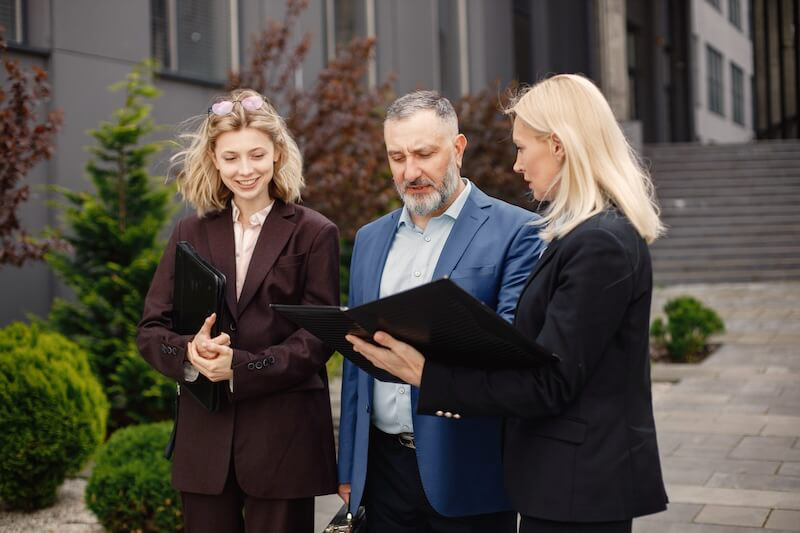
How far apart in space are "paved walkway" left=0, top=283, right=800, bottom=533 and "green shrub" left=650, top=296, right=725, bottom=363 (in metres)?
0.28

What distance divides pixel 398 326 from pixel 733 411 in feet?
23.5

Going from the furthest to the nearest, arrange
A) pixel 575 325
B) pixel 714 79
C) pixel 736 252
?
pixel 714 79, pixel 736 252, pixel 575 325

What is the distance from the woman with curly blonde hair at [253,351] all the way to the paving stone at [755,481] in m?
3.92

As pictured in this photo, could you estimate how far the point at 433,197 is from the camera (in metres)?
3.20

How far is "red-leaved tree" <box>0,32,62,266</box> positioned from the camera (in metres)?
6.18

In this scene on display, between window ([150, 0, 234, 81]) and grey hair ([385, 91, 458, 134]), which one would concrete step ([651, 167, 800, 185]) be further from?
grey hair ([385, 91, 458, 134])

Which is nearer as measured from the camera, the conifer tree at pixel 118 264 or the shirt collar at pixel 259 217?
the shirt collar at pixel 259 217

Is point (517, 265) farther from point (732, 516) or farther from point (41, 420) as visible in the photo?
point (41, 420)

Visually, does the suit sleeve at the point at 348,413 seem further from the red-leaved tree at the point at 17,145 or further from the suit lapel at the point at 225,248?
the red-leaved tree at the point at 17,145

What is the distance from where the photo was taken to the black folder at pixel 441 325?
2.33 meters

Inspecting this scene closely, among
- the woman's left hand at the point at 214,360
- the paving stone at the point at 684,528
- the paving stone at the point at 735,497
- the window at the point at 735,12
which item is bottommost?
the paving stone at the point at 684,528

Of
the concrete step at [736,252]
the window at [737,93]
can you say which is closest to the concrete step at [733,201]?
the concrete step at [736,252]

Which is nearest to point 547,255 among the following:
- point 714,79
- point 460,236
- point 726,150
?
point 460,236

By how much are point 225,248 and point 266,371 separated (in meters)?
0.48
